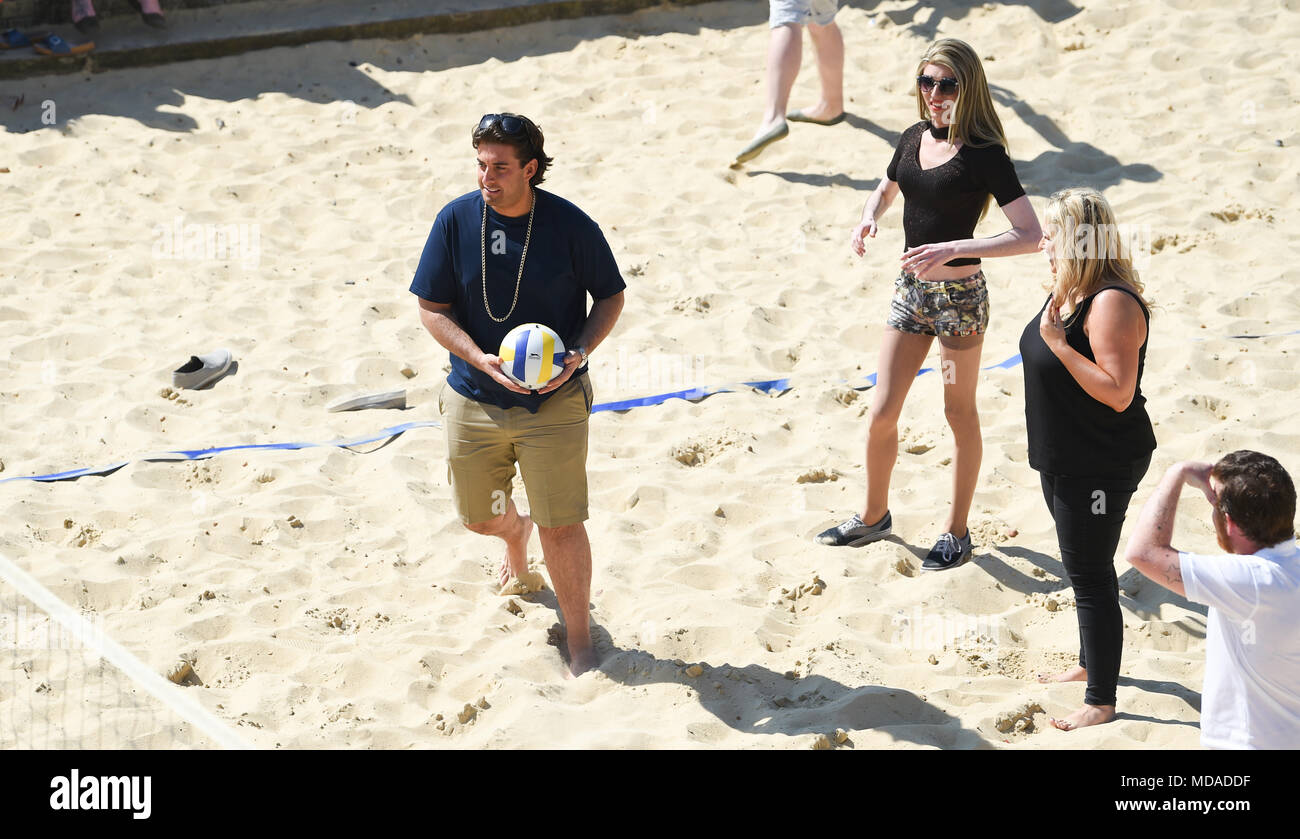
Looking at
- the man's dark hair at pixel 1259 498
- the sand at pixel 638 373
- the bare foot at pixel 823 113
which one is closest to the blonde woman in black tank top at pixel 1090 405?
the sand at pixel 638 373

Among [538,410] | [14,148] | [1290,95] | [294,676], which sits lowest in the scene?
[294,676]

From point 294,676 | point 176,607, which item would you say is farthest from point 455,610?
point 176,607

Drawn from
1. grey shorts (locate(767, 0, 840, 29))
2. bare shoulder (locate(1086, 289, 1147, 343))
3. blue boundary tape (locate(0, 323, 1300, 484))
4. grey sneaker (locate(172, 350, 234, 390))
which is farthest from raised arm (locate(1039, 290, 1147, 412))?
grey shorts (locate(767, 0, 840, 29))

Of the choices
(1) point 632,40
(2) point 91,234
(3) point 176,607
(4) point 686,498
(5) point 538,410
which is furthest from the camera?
(1) point 632,40

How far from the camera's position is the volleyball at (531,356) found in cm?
361

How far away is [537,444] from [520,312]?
424mm

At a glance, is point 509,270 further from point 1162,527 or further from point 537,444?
point 1162,527

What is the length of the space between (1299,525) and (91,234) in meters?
6.56

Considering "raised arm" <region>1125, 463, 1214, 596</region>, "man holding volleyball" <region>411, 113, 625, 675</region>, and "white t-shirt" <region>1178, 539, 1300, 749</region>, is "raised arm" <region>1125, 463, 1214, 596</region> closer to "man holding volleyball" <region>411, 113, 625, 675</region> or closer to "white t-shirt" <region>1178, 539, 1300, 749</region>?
"white t-shirt" <region>1178, 539, 1300, 749</region>

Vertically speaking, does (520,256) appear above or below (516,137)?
below

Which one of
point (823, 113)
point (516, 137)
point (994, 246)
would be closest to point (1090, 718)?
point (994, 246)

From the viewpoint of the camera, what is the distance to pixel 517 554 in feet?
14.7
